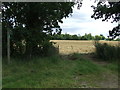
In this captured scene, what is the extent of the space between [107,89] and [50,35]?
582 centimetres

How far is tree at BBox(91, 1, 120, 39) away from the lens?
45.4 ft

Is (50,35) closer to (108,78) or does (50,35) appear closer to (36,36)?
(36,36)

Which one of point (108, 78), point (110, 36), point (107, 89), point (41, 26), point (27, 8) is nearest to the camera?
point (107, 89)

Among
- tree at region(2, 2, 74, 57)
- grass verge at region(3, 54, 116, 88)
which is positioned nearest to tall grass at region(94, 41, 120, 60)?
grass verge at region(3, 54, 116, 88)

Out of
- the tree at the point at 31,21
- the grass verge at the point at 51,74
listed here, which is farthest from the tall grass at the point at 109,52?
the tree at the point at 31,21

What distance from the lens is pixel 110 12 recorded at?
46.3 feet

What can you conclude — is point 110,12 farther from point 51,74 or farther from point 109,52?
point 51,74

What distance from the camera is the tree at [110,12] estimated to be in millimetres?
13828

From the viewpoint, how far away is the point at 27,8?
37.1 feet

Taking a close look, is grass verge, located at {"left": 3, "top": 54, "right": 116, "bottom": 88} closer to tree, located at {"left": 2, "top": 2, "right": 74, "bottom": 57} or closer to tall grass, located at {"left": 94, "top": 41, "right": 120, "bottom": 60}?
tree, located at {"left": 2, "top": 2, "right": 74, "bottom": 57}

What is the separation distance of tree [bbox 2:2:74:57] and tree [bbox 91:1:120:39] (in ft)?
7.55

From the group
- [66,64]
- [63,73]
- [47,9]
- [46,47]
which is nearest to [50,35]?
[46,47]

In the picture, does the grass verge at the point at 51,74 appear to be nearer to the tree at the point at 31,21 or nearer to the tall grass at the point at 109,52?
the tree at the point at 31,21

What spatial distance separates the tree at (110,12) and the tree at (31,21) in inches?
90.7
